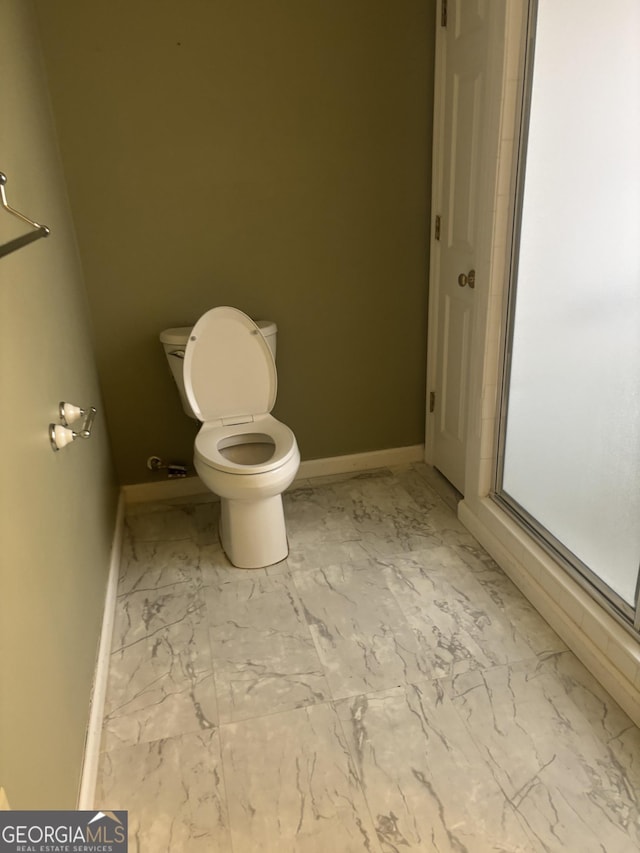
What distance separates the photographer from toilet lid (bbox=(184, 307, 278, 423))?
2.54 metres

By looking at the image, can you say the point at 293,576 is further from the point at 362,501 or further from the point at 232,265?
the point at 232,265

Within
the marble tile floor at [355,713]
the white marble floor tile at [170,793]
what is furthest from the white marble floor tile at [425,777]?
the white marble floor tile at [170,793]

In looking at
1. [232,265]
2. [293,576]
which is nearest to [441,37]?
[232,265]

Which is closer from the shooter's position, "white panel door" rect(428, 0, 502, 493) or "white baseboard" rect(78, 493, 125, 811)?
"white baseboard" rect(78, 493, 125, 811)

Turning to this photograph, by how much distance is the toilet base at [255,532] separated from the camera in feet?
7.75

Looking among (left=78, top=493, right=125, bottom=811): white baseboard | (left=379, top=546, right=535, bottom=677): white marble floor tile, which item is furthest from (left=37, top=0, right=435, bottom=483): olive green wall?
(left=379, top=546, right=535, bottom=677): white marble floor tile

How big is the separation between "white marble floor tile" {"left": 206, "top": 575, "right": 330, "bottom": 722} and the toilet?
0.55ft

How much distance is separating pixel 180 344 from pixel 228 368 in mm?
209

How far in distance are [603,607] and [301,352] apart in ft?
5.24

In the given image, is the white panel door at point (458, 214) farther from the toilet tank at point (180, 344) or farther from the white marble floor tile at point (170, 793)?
the white marble floor tile at point (170, 793)

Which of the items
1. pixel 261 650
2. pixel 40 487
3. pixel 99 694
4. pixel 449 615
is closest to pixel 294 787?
pixel 261 650

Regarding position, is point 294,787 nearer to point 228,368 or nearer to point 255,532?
point 255,532

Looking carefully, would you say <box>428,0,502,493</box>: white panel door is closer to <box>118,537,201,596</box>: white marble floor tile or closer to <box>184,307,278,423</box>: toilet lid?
<box>184,307,278,423</box>: toilet lid

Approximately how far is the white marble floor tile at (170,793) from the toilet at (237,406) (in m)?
0.79
